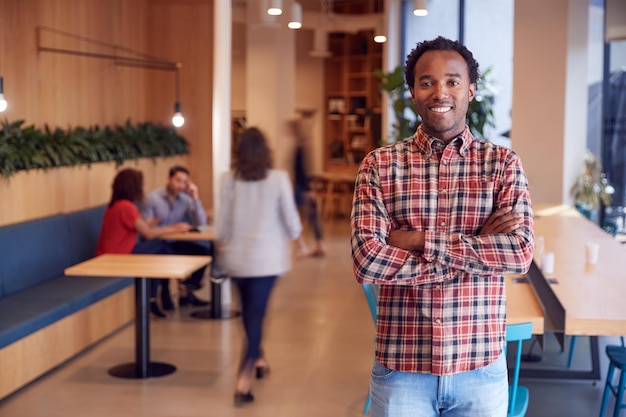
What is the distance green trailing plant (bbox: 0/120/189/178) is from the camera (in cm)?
705

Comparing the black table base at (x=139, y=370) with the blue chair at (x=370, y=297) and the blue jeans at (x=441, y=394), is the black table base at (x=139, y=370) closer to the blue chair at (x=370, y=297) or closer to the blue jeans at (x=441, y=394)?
the blue chair at (x=370, y=297)

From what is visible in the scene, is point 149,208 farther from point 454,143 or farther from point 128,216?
point 454,143

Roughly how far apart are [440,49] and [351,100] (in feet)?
52.9

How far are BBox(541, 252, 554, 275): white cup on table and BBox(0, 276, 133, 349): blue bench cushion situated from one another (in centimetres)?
317

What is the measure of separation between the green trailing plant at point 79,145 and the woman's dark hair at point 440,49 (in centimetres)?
505

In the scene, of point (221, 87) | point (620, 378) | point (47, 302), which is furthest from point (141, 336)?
point (620, 378)

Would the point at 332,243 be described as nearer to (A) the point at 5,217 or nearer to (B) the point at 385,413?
(A) the point at 5,217

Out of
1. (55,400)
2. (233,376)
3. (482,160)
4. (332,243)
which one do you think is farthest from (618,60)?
(482,160)

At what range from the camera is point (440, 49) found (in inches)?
85.1

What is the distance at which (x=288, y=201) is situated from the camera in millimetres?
5242

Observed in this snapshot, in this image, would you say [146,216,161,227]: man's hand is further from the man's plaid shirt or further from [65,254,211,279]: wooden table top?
the man's plaid shirt

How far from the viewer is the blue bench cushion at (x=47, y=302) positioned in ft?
18.1

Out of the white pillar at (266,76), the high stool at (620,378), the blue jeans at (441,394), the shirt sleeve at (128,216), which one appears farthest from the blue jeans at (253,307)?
the white pillar at (266,76)

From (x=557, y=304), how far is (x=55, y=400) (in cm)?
305
